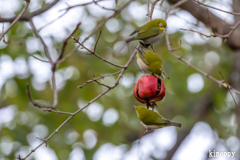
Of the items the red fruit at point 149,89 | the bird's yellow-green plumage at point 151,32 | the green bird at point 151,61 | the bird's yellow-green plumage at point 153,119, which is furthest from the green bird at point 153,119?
the bird's yellow-green plumage at point 151,32

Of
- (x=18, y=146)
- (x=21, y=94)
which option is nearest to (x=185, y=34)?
(x=21, y=94)

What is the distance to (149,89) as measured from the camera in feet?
9.19

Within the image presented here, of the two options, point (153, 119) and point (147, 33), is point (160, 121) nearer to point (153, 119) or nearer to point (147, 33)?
point (153, 119)

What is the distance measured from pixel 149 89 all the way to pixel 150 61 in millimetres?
447

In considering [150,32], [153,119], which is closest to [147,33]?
[150,32]

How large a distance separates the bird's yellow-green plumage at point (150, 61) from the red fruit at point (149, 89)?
0.19m

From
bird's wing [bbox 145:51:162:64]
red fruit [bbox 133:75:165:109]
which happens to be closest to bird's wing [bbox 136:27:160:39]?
bird's wing [bbox 145:51:162:64]

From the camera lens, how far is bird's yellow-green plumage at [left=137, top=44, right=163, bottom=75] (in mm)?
3070

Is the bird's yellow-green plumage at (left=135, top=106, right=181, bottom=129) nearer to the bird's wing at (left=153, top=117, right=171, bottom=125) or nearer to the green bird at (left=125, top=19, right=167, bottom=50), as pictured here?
the bird's wing at (left=153, top=117, right=171, bottom=125)

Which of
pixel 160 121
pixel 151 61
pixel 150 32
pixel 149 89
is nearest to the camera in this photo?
pixel 149 89

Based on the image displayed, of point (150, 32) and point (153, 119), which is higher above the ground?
point (150, 32)

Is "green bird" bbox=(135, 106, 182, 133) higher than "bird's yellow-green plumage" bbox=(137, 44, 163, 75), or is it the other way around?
"bird's yellow-green plumage" bbox=(137, 44, 163, 75)

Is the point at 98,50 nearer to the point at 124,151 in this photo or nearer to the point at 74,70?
the point at 74,70

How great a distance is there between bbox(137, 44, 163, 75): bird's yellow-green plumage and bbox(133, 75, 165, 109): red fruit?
0.19 metres
